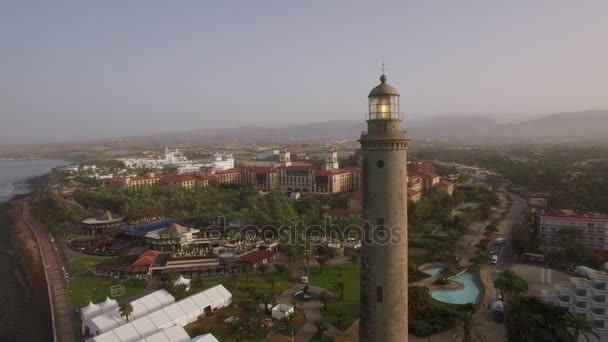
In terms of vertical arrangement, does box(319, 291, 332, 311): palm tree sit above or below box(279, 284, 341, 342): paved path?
above

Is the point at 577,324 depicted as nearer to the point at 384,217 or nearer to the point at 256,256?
the point at 384,217

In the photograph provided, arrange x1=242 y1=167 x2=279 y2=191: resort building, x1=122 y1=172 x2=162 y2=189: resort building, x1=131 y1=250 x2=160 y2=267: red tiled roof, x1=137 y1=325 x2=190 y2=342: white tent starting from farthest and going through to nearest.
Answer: x1=242 y1=167 x2=279 y2=191: resort building
x1=122 y1=172 x2=162 y2=189: resort building
x1=131 y1=250 x2=160 y2=267: red tiled roof
x1=137 y1=325 x2=190 y2=342: white tent

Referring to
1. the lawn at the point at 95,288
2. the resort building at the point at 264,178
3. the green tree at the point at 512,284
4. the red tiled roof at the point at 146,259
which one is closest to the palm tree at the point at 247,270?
the lawn at the point at 95,288

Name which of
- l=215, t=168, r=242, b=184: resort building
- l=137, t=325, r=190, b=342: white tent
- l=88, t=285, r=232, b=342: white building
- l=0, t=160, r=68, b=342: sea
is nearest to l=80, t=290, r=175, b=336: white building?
l=88, t=285, r=232, b=342: white building

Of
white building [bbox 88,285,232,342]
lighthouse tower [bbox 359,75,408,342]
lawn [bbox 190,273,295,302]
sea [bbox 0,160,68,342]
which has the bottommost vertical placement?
sea [bbox 0,160,68,342]

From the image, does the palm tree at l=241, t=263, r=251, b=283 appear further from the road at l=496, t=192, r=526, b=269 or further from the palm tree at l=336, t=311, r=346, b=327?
the road at l=496, t=192, r=526, b=269

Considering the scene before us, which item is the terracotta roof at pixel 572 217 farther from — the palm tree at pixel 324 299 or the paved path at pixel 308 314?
the palm tree at pixel 324 299

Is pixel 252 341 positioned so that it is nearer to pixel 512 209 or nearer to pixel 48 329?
pixel 48 329

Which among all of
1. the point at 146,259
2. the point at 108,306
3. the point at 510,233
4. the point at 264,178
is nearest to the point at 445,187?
the point at 510,233
